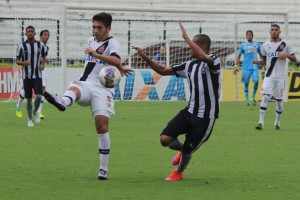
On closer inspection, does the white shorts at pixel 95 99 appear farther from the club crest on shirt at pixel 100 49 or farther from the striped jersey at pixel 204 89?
the striped jersey at pixel 204 89

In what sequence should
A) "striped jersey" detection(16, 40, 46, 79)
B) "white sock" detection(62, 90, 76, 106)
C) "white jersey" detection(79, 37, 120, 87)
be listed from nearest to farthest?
"white sock" detection(62, 90, 76, 106), "white jersey" detection(79, 37, 120, 87), "striped jersey" detection(16, 40, 46, 79)

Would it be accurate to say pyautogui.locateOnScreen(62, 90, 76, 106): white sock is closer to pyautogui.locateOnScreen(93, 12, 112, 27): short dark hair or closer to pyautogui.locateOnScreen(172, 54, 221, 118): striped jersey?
pyautogui.locateOnScreen(93, 12, 112, 27): short dark hair

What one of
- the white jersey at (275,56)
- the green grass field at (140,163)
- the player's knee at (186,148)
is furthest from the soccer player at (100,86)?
the white jersey at (275,56)

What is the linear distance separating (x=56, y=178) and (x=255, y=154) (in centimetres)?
434

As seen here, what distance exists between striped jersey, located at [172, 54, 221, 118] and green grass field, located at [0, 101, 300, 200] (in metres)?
0.88

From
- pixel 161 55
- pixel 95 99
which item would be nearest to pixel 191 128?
pixel 95 99

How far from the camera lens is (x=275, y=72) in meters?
19.3

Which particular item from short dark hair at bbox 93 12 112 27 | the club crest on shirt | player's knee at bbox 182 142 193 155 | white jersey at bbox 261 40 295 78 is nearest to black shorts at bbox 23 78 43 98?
white jersey at bbox 261 40 295 78

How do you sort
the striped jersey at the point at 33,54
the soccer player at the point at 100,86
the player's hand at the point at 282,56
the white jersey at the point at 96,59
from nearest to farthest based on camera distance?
the soccer player at the point at 100,86 < the white jersey at the point at 96,59 < the player's hand at the point at 282,56 < the striped jersey at the point at 33,54

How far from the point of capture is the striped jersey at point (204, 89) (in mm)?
10742

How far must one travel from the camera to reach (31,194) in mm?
9477

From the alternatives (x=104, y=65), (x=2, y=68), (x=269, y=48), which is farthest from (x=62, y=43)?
(x=104, y=65)

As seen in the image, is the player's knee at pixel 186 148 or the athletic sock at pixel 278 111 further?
the athletic sock at pixel 278 111

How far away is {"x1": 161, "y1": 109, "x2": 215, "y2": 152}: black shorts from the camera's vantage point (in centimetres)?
1074
